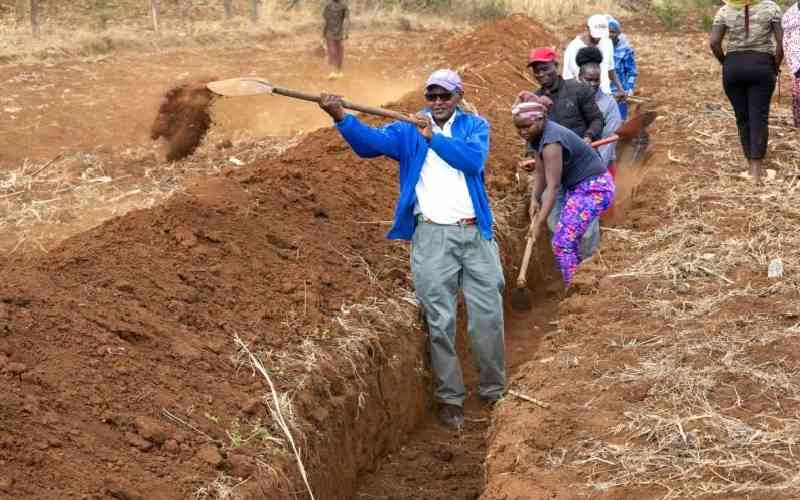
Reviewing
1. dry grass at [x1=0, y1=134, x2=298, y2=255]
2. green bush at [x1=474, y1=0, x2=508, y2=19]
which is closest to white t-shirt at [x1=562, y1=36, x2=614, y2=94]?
dry grass at [x1=0, y1=134, x2=298, y2=255]

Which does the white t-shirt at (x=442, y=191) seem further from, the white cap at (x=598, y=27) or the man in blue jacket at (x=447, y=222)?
the white cap at (x=598, y=27)

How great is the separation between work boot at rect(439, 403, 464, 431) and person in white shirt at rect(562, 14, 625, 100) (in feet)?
12.8

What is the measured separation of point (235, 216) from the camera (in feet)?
24.2

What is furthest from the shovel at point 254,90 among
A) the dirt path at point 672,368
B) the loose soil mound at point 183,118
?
the loose soil mound at point 183,118

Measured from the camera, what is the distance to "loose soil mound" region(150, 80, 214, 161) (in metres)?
11.0

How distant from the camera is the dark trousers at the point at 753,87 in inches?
363

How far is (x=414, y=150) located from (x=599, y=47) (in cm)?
433

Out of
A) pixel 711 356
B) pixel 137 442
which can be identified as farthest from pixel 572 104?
pixel 137 442

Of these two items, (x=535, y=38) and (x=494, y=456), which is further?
(x=535, y=38)

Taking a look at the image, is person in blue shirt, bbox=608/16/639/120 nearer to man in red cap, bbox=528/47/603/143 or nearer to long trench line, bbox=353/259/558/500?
man in red cap, bbox=528/47/603/143

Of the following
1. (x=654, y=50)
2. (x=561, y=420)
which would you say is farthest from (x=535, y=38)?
(x=561, y=420)

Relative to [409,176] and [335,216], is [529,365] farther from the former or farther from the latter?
[335,216]

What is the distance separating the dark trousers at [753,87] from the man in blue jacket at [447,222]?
3.52 meters

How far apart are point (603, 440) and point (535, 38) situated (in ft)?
46.1
